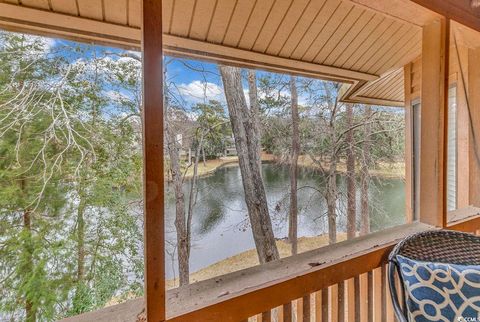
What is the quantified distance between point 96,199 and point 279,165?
154 inches

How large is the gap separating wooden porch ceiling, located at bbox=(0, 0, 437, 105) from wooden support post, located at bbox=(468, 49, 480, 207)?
552mm

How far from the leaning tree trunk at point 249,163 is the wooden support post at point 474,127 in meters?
3.18

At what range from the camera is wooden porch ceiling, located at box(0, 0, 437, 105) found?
4.67 ft

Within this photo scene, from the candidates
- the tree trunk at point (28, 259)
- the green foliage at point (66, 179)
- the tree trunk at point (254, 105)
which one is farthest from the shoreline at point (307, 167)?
the tree trunk at point (28, 259)

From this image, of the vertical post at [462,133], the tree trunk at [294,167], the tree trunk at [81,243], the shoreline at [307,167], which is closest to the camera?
the vertical post at [462,133]

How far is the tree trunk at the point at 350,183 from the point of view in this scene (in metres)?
6.71

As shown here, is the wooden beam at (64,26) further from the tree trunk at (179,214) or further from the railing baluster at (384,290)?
the tree trunk at (179,214)

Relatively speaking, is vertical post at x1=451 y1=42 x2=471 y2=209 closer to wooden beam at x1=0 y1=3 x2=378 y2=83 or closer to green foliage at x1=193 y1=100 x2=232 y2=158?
wooden beam at x1=0 y1=3 x2=378 y2=83

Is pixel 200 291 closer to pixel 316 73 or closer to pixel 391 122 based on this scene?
pixel 316 73

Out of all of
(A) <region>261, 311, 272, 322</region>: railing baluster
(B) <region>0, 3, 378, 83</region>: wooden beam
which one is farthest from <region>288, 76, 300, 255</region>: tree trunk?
(A) <region>261, 311, 272, 322</region>: railing baluster

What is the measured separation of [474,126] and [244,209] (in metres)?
3.69

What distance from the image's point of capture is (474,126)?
7.31 ft

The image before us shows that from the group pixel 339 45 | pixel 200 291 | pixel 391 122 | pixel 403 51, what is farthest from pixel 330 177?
pixel 200 291

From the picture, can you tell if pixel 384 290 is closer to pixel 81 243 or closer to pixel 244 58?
pixel 244 58
